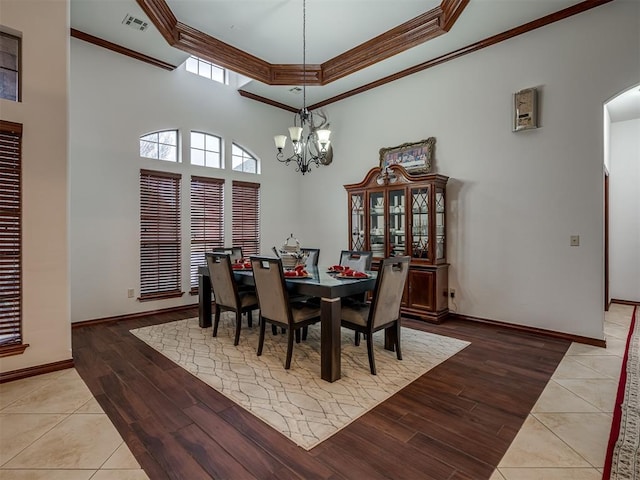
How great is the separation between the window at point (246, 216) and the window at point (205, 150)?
49cm

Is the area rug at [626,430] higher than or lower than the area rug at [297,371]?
lower

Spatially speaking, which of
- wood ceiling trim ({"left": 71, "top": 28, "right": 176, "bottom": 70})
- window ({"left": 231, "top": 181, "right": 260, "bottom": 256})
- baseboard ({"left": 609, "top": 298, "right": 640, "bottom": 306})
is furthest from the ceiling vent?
baseboard ({"left": 609, "top": 298, "right": 640, "bottom": 306})

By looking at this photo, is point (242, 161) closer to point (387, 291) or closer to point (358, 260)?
point (358, 260)

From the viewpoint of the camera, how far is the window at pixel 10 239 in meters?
2.66

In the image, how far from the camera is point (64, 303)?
2924 millimetres

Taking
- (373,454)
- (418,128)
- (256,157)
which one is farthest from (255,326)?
(418,128)

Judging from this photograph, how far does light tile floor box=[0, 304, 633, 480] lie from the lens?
170 centimetres

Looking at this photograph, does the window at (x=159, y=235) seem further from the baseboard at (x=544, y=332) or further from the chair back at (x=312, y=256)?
the baseboard at (x=544, y=332)

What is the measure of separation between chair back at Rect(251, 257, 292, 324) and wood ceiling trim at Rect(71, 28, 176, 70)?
3.63m

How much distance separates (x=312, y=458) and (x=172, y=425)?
36.7 inches

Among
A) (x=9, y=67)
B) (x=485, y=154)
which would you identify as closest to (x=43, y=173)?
(x=9, y=67)

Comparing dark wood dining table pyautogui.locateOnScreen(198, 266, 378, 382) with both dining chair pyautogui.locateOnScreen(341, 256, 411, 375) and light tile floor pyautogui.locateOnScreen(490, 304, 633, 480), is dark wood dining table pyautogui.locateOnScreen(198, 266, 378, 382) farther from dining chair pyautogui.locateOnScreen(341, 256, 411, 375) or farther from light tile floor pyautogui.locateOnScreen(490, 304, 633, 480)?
light tile floor pyautogui.locateOnScreen(490, 304, 633, 480)

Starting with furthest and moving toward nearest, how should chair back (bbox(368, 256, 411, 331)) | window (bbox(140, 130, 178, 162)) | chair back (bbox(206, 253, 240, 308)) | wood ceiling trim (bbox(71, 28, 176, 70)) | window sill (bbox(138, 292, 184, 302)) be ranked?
window (bbox(140, 130, 178, 162)) → window sill (bbox(138, 292, 184, 302)) → wood ceiling trim (bbox(71, 28, 176, 70)) → chair back (bbox(206, 253, 240, 308)) → chair back (bbox(368, 256, 411, 331))


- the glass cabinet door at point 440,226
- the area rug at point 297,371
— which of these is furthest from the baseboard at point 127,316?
the glass cabinet door at point 440,226
